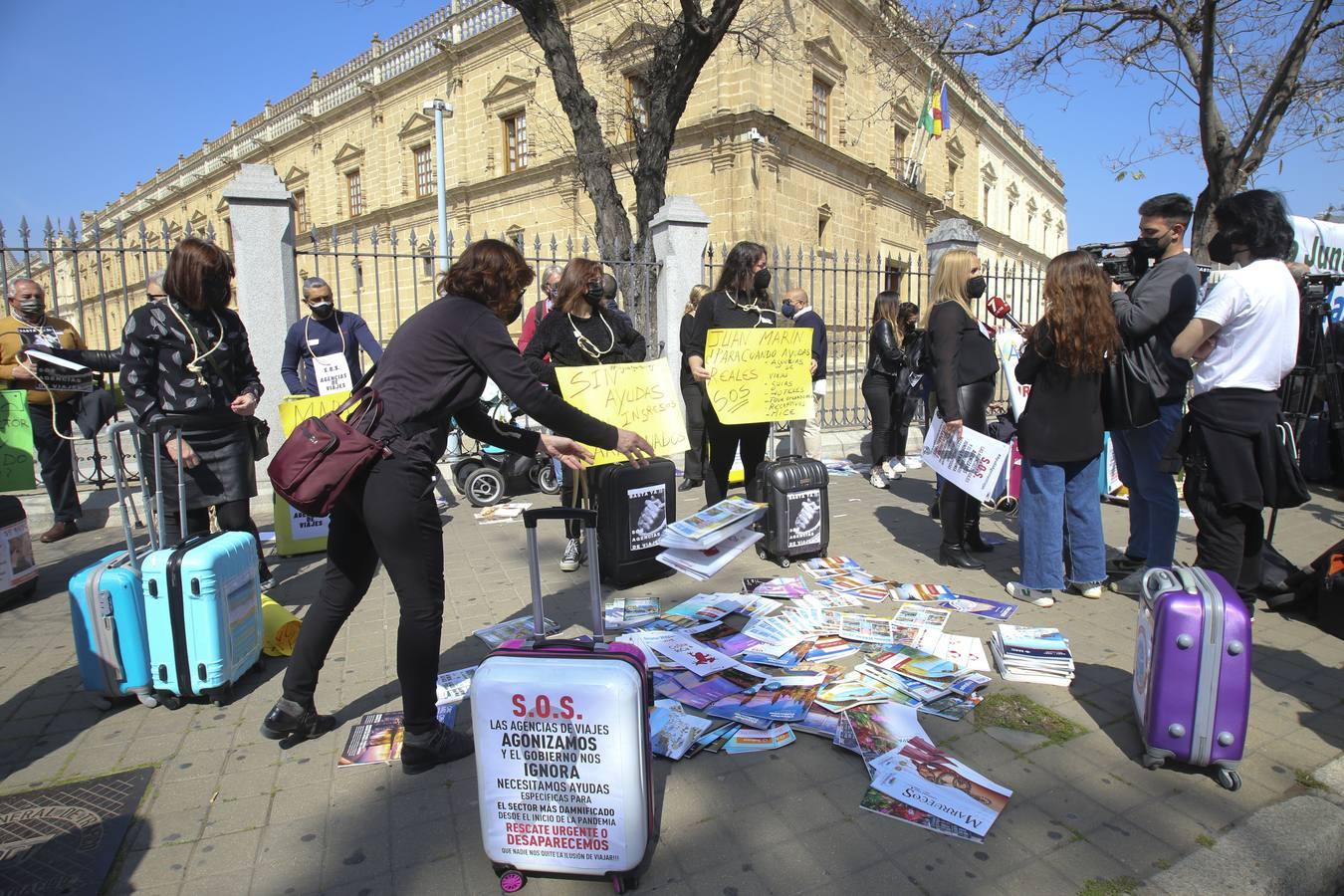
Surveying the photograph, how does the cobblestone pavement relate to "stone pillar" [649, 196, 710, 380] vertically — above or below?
below

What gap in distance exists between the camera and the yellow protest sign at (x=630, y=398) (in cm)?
454

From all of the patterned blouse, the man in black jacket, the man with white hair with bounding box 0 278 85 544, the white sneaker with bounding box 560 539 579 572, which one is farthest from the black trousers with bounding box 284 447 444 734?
the man in black jacket

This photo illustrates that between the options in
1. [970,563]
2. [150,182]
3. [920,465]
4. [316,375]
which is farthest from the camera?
[150,182]

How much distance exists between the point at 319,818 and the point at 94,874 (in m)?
0.62

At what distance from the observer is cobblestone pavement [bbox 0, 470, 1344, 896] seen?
7.24 feet

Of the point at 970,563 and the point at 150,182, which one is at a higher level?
the point at 150,182

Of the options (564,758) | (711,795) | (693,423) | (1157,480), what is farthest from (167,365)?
(1157,480)

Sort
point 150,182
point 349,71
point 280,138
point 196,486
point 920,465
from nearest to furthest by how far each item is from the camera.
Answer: point 196,486
point 920,465
point 349,71
point 280,138
point 150,182

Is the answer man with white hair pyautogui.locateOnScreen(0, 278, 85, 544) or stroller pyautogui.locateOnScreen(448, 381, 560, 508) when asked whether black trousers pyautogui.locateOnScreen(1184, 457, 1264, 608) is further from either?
man with white hair pyautogui.locateOnScreen(0, 278, 85, 544)

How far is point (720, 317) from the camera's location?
5191mm

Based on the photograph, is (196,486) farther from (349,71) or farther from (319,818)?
(349,71)

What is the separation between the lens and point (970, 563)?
501cm

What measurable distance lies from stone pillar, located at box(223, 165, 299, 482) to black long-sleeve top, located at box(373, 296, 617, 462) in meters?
4.75

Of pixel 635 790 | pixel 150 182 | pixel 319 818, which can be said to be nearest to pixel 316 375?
pixel 319 818
